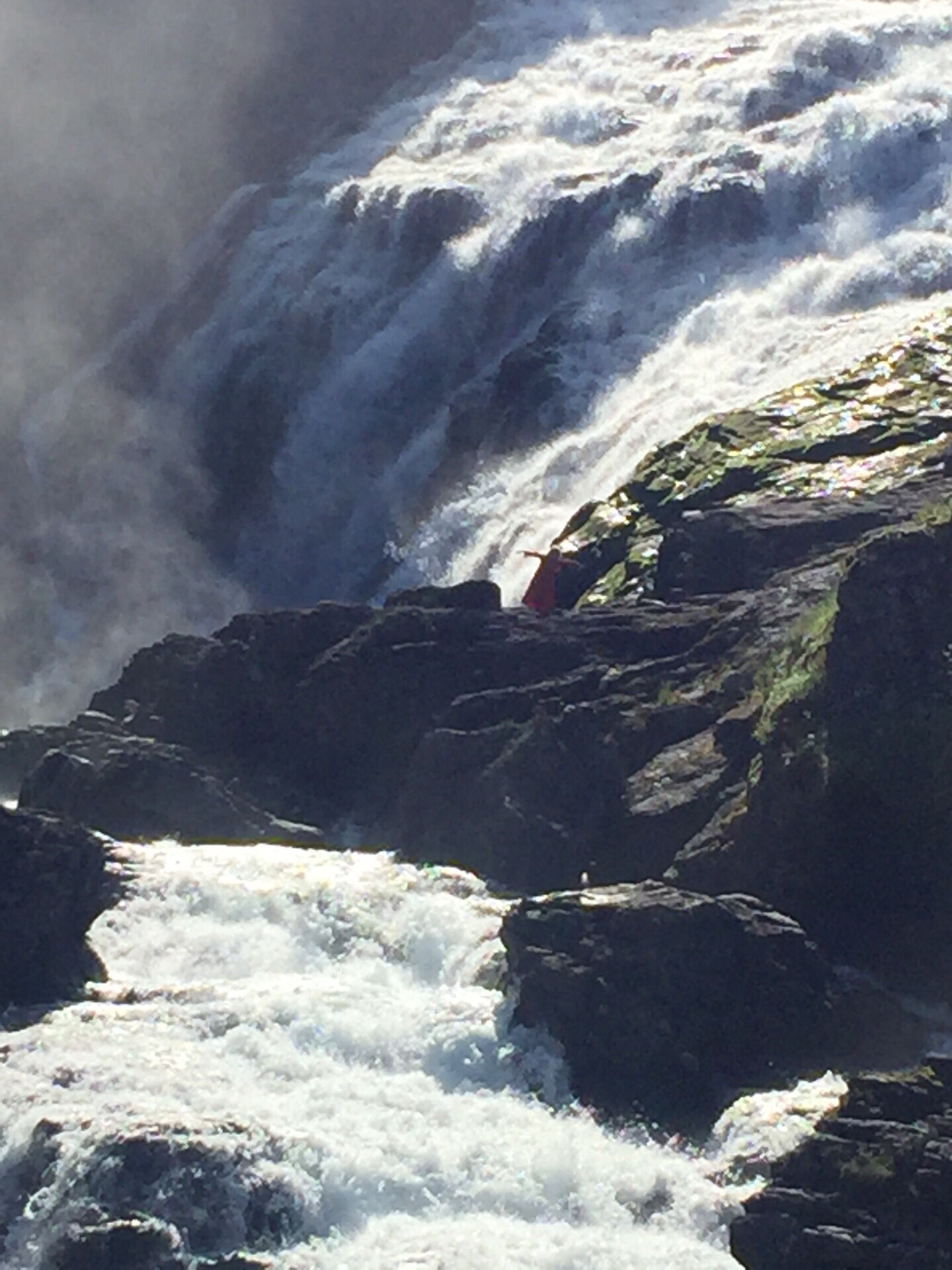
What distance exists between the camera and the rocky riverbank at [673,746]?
105 ft

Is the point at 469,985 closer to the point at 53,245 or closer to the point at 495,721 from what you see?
the point at 495,721

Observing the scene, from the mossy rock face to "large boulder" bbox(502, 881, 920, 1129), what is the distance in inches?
590

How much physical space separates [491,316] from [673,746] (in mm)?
29684

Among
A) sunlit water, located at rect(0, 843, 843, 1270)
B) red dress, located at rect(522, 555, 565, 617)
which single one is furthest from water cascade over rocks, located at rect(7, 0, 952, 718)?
sunlit water, located at rect(0, 843, 843, 1270)

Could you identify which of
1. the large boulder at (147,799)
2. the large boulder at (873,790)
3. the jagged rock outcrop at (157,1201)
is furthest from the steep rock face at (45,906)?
the large boulder at (873,790)

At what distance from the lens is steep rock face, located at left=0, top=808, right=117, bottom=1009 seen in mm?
33875

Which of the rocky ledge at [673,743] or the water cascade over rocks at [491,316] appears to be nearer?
the rocky ledge at [673,743]

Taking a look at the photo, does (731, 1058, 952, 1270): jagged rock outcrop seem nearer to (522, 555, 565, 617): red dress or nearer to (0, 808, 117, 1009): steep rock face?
(0, 808, 117, 1009): steep rock face

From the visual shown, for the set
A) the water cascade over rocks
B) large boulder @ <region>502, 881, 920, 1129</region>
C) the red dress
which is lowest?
large boulder @ <region>502, 881, 920, 1129</region>

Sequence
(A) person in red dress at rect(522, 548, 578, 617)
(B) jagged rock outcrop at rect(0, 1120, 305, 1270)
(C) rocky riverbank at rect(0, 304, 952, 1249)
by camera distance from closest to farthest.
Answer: (B) jagged rock outcrop at rect(0, 1120, 305, 1270) → (C) rocky riverbank at rect(0, 304, 952, 1249) → (A) person in red dress at rect(522, 548, 578, 617)

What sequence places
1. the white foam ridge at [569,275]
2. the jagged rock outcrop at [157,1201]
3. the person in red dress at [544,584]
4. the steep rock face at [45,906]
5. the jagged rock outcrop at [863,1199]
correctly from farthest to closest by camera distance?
the white foam ridge at [569,275]
the person in red dress at [544,584]
the steep rock face at [45,906]
the jagged rock outcrop at [157,1201]
the jagged rock outcrop at [863,1199]

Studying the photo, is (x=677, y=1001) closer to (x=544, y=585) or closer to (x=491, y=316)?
(x=544, y=585)

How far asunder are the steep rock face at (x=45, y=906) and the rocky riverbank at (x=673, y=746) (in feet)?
21.0

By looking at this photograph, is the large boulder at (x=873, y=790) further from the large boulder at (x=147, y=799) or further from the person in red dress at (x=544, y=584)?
the person in red dress at (x=544, y=584)
